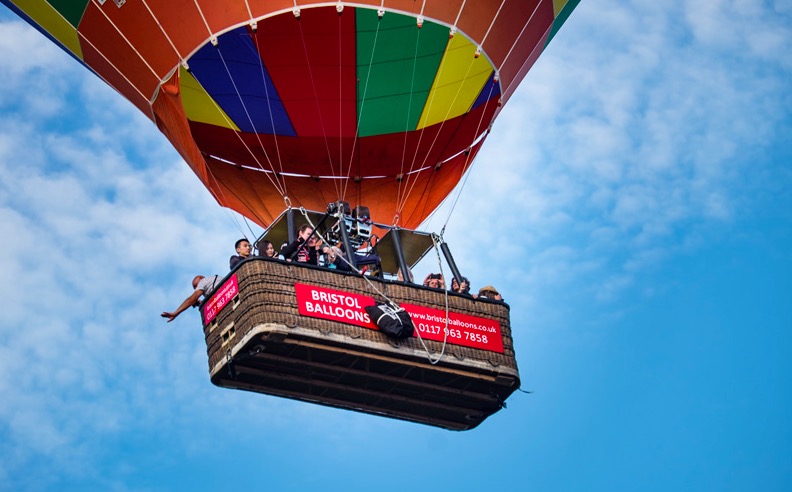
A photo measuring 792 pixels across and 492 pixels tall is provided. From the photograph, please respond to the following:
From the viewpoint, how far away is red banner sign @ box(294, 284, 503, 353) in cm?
1540

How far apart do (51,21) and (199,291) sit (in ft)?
11.7

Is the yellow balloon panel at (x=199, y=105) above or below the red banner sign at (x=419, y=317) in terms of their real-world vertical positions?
above

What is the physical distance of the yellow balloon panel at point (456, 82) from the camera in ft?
56.9

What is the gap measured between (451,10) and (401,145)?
86.2 inches

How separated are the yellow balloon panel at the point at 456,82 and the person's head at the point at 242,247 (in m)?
3.15

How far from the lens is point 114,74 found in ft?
56.6

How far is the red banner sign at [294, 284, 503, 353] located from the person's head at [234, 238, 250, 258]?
A: 81cm

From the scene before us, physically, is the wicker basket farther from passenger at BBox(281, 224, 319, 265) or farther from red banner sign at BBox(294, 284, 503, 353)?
passenger at BBox(281, 224, 319, 265)

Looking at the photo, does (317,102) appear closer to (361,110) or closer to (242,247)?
(361,110)

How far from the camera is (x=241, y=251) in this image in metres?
15.9

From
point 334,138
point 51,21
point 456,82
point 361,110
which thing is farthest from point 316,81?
point 51,21

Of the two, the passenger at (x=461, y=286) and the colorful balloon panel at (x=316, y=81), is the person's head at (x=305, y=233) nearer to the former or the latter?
the passenger at (x=461, y=286)

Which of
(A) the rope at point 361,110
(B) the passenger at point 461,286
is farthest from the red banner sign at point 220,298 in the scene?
(A) the rope at point 361,110

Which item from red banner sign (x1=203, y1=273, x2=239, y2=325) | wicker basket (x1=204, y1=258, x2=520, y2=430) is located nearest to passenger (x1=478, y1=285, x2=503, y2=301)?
wicker basket (x1=204, y1=258, x2=520, y2=430)
